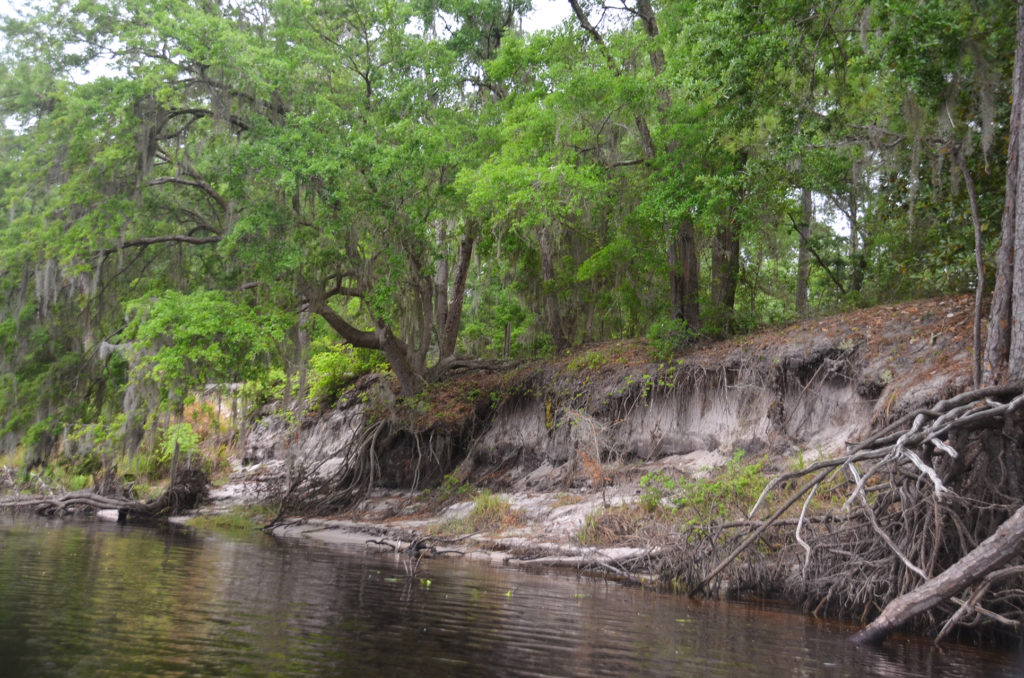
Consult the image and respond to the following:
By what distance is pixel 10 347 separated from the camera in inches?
724

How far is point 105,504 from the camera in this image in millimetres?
20359

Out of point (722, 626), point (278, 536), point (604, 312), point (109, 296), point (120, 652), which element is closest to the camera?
point (120, 652)

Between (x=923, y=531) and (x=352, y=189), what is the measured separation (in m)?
13.4

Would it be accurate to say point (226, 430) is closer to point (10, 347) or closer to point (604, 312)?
point (10, 347)

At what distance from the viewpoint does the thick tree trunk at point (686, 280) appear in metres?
18.3

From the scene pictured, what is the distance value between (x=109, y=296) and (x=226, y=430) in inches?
386

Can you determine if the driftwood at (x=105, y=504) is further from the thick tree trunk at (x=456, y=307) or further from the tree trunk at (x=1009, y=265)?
the tree trunk at (x=1009, y=265)

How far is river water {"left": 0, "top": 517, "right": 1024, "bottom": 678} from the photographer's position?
5.70 meters

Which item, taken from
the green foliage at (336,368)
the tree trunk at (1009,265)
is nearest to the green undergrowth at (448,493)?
the green foliage at (336,368)

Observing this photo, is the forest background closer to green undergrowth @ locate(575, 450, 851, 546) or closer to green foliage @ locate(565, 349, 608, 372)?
green foliage @ locate(565, 349, 608, 372)

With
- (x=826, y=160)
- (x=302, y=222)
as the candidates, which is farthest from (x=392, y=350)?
→ (x=826, y=160)

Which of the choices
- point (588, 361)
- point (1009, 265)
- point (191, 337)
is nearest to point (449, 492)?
point (588, 361)

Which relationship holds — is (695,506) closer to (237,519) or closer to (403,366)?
(403,366)

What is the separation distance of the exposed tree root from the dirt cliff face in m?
2.62
